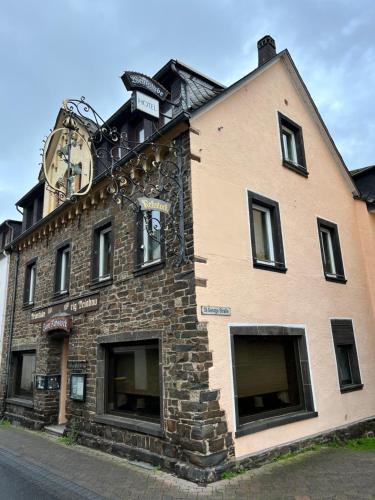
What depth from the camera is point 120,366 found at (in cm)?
870

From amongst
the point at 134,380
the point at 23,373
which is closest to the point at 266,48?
the point at 134,380

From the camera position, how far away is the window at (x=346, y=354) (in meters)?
9.59

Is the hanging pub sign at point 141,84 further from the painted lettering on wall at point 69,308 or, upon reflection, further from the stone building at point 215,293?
the painted lettering on wall at point 69,308

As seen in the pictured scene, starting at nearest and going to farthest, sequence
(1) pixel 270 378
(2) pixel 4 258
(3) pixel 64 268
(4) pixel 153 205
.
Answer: (4) pixel 153 205, (1) pixel 270 378, (3) pixel 64 268, (2) pixel 4 258

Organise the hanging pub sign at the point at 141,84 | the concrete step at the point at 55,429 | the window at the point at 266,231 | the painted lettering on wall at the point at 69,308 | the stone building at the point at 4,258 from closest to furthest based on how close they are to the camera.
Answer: the hanging pub sign at the point at 141,84 < the window at the point at 266,231 < the painted lettering on wall at the point at 69,308 < the concrete step at the point at 55,429 < the stone building at the point at 4,258

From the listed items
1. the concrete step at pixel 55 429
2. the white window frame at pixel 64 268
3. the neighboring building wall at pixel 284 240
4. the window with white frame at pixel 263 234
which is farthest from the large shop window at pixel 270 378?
the white window frame at pixel 64 268

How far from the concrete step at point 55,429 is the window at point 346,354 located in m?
7.26

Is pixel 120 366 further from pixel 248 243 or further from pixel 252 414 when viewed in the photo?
pixel 248 243

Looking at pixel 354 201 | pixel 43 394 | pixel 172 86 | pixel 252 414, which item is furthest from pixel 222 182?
pixel 43 394

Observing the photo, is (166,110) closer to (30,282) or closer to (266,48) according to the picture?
(266,48)

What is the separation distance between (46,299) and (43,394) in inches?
110

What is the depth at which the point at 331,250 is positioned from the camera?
35.5ft

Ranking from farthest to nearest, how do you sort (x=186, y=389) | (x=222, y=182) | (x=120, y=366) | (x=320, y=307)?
(x=320, y=307) < (x=120, y=366) < (x=222, y=182) < (x=186, y=389)

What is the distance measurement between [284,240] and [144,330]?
388 centimetres
